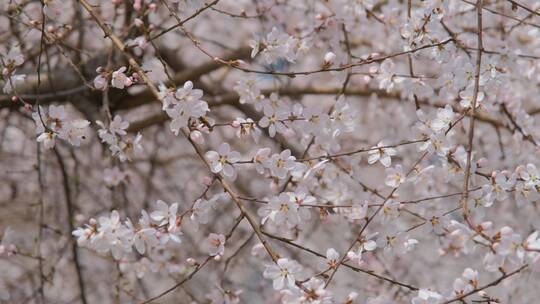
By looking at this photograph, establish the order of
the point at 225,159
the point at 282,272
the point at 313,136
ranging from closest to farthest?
the point at 282,272, the point at 225,159, the point at 313,136

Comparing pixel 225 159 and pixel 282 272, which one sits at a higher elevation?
pixel 225 159

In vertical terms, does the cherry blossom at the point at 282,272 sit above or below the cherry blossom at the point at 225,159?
below

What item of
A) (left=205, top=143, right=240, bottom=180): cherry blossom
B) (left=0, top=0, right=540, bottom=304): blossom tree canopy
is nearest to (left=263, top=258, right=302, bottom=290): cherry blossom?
(left=0, top=0, right=540, bottom=304): blossom tree canopy

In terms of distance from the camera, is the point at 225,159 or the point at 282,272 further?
the point at 225,159

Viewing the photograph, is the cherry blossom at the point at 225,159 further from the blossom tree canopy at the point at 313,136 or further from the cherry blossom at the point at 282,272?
the cherry blossom at the point at 282,272

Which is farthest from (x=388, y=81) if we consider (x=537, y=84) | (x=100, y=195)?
(x=100, y=195)

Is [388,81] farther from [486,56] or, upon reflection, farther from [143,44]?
[143,44]

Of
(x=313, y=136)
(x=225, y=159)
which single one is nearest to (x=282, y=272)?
(x=225, y=159)

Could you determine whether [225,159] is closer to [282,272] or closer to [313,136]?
[282,272]

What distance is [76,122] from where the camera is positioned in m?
1.69

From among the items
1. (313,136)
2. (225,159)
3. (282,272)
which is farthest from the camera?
(313,136)

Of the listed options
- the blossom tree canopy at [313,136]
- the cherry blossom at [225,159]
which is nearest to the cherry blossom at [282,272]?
the blossom tree canopy at [313,136]

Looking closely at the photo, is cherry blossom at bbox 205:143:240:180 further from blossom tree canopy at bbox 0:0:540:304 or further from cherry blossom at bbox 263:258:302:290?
cherry blossom at bbox 263:258:302:290

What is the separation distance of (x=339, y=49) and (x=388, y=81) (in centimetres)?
48
